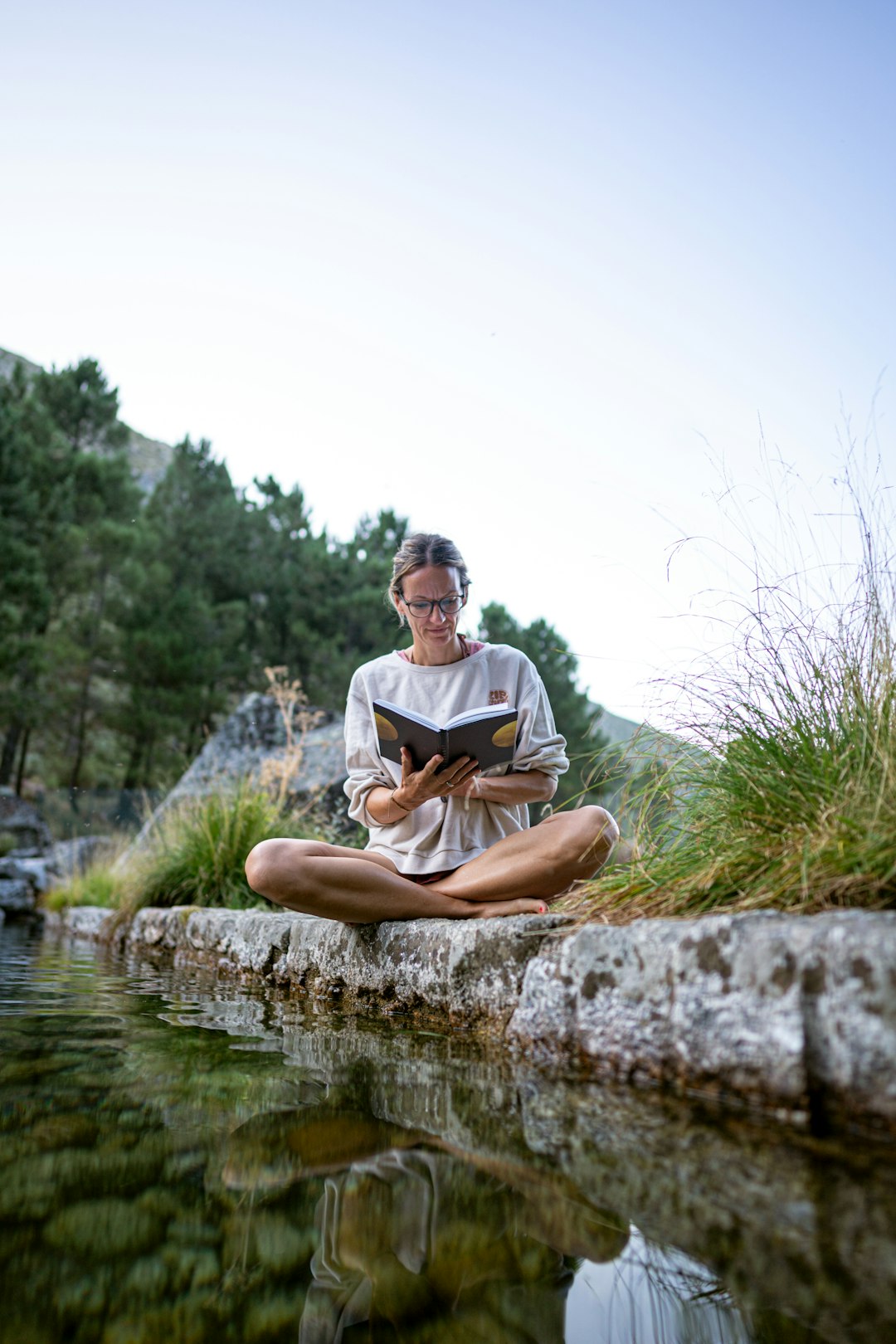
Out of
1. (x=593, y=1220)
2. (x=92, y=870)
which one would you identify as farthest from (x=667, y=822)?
(x=92, y=870)

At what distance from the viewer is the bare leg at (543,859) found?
216 centimetres

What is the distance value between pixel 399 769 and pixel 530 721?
423mm

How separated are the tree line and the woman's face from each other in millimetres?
11791

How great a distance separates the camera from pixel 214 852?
4289 millimetres

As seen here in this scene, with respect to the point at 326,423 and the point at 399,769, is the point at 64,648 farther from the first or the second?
the point at 399,769

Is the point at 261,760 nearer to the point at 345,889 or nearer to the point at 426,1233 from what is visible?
the point at 345,889

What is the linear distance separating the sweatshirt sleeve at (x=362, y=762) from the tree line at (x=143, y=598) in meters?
11.8

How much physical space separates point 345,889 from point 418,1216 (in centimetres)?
140

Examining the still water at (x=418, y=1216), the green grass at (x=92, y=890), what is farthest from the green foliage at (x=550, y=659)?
the still water at (x=418, y=1216)

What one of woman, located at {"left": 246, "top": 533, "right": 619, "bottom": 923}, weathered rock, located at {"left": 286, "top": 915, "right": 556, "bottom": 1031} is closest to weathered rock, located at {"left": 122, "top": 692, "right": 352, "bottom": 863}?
weathered rock, located at {"left": 286, "top": 915, "right": 556, "bottom": 1031}

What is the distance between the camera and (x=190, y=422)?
19156 millimetres

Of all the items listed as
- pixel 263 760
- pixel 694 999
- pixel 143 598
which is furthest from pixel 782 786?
pixel 143 598

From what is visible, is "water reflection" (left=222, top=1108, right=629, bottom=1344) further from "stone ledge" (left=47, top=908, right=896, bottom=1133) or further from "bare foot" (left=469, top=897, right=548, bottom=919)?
"bare foot" (left=469, top=897, right=548, bottom=919)

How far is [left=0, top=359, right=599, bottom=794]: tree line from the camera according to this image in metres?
15.8
